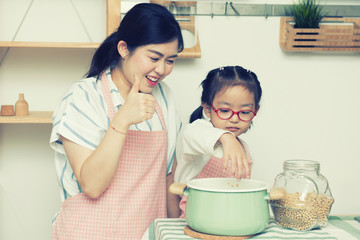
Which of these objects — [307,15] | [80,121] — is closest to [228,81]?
[80,121]

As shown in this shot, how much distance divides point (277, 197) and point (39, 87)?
1.39m

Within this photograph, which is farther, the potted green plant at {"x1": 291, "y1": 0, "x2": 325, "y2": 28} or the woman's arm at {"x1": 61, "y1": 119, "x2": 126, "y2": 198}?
the potted green plant at {"x1": 291, "y1": 0, "x2": 325, "y2": 28}

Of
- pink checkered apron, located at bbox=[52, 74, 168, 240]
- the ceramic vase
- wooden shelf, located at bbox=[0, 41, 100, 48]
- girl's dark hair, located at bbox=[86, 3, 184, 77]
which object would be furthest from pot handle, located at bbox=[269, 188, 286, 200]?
the ceramic vase

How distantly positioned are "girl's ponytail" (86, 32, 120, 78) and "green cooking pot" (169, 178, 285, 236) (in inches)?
26.8

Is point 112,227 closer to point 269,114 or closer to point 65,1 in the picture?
point 269,114

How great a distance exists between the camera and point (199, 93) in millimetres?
2055

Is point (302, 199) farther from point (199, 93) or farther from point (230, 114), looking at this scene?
point (199, 93)

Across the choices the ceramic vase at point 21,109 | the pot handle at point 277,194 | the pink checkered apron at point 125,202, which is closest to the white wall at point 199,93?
the ceramic vase at point 21,109

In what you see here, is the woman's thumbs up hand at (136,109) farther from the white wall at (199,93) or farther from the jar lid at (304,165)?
the white wall at (199,93)

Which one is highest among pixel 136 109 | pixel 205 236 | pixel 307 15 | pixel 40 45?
pixel 307 15

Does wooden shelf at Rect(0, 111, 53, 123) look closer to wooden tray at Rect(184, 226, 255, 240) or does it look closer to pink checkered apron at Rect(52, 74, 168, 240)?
pink checkered apron at Rect(52, 74, 168, 240)

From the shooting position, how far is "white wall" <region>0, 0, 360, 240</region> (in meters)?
2.05

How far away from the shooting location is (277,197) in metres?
1.04

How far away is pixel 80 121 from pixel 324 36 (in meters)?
1.17
